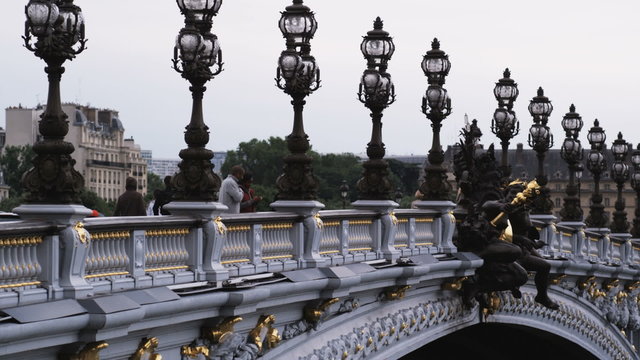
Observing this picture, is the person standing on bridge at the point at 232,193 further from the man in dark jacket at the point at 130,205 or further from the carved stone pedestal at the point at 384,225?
the carved stone pedestal at the point at 384,225

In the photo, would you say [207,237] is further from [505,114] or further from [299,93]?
[505,114]

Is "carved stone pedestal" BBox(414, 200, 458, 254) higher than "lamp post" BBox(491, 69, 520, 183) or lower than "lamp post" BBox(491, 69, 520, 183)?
lower

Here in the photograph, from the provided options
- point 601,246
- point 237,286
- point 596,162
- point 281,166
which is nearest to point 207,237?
point 237,286

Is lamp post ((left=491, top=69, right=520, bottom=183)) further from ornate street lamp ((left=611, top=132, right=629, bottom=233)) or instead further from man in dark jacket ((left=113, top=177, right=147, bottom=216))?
man in dark jacket ((left=113, top=177, right=147, bottom=216))

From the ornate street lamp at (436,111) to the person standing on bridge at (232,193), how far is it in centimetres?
886

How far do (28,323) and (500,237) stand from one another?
1851 centimetres

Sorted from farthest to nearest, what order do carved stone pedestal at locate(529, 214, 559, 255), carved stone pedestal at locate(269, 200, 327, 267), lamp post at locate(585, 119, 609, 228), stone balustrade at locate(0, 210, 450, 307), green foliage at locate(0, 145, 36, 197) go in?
lamp post at locate(585, 119, 609, 228)
carved stone pedestal at locate(529, 214, 559, 255)
green foliage at locate(0, 145, 36, 197)
carved stone pedestal at locate(269, 200, 327, 267)
stone balustrade at locate(0, 210, 450, 307)

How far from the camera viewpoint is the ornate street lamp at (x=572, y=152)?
4712 centimetres

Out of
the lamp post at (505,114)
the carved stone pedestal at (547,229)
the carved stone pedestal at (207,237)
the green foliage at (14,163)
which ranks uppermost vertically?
the lamp post at (505,114)

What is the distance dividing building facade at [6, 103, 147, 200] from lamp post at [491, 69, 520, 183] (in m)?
8.72

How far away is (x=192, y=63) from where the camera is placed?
21.3 metres

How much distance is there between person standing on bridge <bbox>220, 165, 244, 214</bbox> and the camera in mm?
24188

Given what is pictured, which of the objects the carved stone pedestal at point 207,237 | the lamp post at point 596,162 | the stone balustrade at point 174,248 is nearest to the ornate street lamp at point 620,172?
the lamp post at point 596,162

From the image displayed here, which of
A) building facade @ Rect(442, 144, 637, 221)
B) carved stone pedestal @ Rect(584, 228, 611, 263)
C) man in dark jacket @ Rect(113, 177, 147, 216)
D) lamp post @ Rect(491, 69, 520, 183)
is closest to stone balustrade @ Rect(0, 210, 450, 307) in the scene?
man in dark jacket @ Rect(113, 177, 147, 216)
